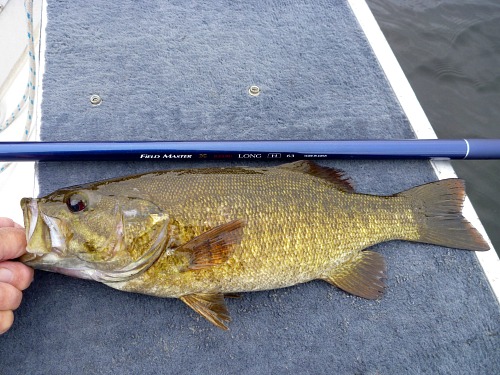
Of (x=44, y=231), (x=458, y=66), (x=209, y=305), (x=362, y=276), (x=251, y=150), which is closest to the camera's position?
(x=44, y=231)

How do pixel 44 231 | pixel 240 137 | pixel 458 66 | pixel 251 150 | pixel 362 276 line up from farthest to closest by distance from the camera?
pixel 458 66 → pixel 240 137 → pixel 251 150 → pixel 362 276 → pixel 44 231

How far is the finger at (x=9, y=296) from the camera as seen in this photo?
168cm

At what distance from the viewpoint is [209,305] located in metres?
1.81

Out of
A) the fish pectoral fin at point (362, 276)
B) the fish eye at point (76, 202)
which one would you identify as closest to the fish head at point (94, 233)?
the fish eye at point (76, 202)

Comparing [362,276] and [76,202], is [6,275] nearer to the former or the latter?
[76,202]

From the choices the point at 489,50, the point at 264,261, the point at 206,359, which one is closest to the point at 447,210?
the point at 264,261

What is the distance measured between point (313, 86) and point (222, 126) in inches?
23.3

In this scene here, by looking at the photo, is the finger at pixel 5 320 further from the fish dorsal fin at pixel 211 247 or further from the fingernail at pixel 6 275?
the fish dorsal fin at pixel 211 247

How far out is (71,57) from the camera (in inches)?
94.9

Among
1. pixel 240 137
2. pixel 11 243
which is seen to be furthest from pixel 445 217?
pixel 11 243

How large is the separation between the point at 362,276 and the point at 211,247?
75cm

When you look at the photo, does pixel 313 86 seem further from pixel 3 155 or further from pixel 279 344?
pixel 3 155

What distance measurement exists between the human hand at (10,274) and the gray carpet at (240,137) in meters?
0.18

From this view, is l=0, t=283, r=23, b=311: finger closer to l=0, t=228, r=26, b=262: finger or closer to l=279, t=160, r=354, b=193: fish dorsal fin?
l=0, t=228, r=26, b=262: finger
